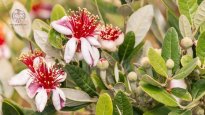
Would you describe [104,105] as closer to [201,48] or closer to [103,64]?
[103,64]

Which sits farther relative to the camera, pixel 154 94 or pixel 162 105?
pixel 162 105

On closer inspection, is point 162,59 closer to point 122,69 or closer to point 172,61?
point 172,61

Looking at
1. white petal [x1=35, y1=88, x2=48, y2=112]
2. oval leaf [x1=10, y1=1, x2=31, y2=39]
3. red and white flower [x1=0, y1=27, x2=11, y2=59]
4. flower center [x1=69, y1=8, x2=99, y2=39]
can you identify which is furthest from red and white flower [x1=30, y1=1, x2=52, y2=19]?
white petal [x1=35, y1=88, x2=48, y2=112]

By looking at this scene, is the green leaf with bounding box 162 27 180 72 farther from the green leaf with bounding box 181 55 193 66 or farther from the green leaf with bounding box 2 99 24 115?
the green leaf with bounding box 2 99 24 115

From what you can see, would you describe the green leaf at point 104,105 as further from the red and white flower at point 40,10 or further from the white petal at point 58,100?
the red and white flower at point 40,10

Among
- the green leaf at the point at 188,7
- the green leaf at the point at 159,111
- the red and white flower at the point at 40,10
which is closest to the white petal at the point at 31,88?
the green leaf at the point at 159,111

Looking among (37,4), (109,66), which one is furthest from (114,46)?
(37,4)

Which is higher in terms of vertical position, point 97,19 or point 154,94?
point 97,19
